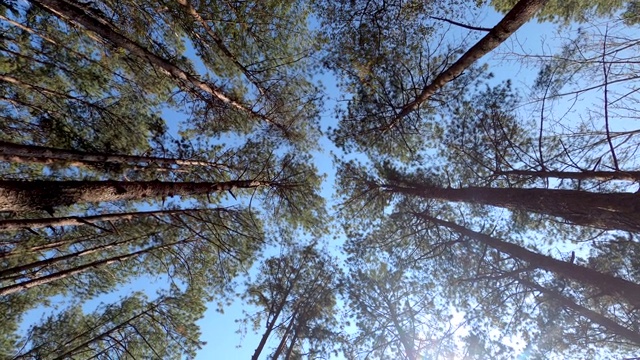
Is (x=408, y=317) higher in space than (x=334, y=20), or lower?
lower

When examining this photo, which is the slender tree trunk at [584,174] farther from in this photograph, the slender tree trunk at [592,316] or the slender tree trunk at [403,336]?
the slender tree trunk at [403,336]

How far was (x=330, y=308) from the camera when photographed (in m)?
11.7

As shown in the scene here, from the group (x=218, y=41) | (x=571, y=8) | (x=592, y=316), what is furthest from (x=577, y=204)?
(x=218, y=41)

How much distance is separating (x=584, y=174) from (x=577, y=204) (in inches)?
38.2

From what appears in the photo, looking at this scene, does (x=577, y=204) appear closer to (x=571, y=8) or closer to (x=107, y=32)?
(x=571, y=8)

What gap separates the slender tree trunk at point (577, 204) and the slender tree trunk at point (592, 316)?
2.09m

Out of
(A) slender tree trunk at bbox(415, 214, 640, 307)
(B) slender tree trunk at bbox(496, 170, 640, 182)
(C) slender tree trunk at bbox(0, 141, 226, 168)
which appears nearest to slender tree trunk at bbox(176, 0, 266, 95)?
(C) slender tree trunk at bbox(0, 141, 226, 168)

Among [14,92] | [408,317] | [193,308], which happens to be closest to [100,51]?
[14,92]

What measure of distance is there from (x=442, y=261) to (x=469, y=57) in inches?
232

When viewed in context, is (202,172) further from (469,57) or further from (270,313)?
(469,57)

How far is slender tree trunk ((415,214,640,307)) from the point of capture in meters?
5.70

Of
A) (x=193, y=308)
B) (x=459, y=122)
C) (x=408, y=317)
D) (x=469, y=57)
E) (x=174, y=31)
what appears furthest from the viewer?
(x=408, y=317)

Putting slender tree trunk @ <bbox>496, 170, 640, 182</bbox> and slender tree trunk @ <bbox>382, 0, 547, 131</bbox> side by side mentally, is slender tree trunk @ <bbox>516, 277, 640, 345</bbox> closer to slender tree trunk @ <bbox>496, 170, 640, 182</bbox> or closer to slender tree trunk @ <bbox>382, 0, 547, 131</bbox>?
slender tree trunk @ <bbox>496, 170, 640, 182</bbox>

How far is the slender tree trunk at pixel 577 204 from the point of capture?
4.56 m
